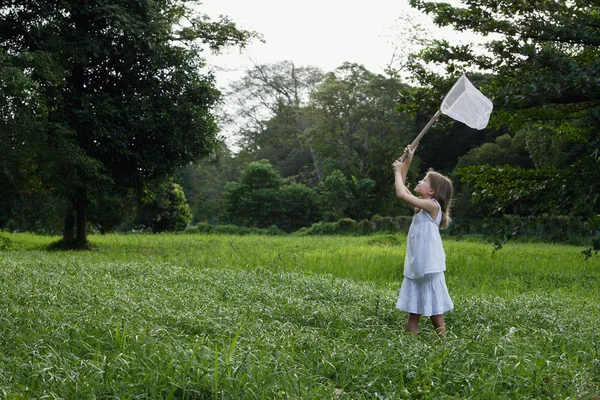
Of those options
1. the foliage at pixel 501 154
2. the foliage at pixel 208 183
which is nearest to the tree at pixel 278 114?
the foliage at pixel 208 183

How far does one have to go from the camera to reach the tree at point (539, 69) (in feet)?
26.7

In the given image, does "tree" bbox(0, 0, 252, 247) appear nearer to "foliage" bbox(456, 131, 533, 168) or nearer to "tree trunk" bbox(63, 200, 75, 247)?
"tree trunk" bbox(63, 200, 75, 247)

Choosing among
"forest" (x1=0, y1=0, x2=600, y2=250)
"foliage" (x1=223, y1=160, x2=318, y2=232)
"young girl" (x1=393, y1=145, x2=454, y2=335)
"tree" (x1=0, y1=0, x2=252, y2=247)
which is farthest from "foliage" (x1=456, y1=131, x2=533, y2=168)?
"young girl" (x1=393, y1=145, x2=454, y2=335)

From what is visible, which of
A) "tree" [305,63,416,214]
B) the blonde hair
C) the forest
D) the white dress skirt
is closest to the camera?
the white dress skirt

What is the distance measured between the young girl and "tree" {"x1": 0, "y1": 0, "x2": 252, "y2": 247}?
8958mm

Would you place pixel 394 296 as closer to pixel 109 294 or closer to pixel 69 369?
pixel 109 294

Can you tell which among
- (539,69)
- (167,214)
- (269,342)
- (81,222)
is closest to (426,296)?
(269,342)

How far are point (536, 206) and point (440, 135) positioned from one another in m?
22.2

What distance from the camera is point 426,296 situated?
513 cm

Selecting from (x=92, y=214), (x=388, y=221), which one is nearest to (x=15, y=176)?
(x=92, y=214)

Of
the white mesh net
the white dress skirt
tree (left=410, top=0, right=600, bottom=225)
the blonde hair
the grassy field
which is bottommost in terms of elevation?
the grassy field

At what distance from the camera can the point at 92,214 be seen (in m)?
24.1

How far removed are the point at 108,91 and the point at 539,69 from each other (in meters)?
9.65

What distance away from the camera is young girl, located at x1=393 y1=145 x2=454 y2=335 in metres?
5.14
